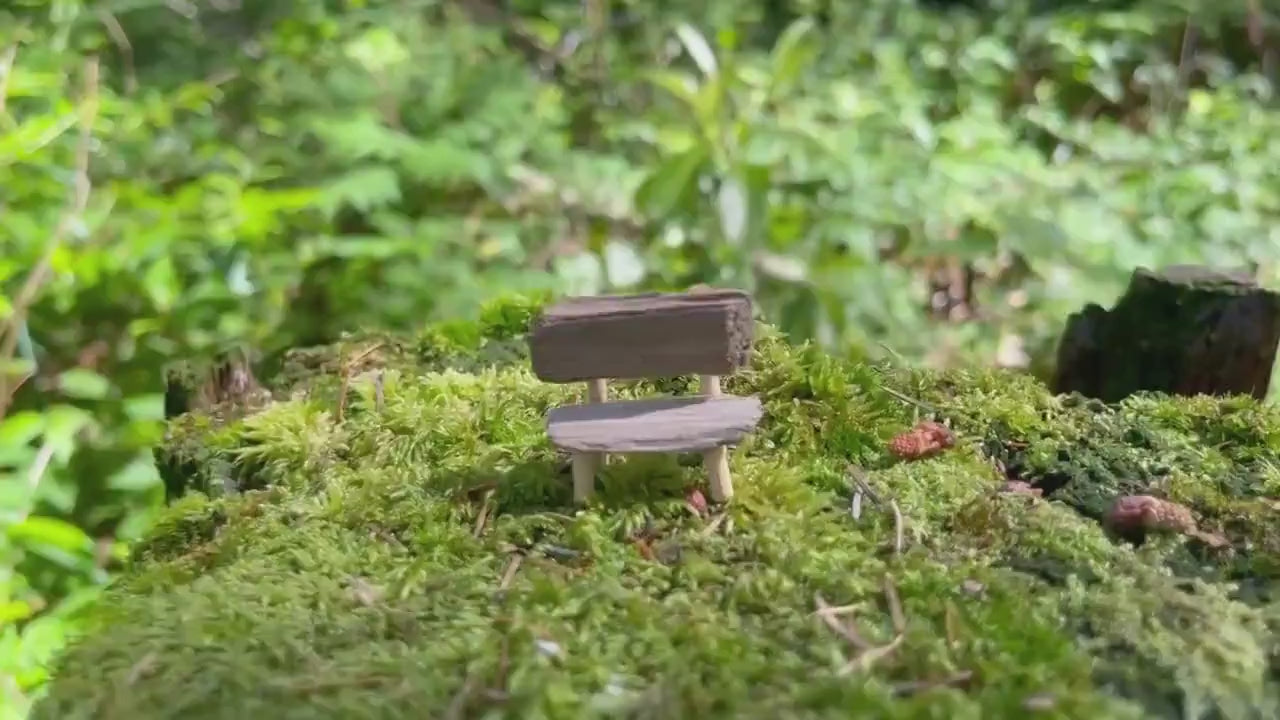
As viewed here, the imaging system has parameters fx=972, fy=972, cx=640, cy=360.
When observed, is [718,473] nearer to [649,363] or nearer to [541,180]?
[649,363]

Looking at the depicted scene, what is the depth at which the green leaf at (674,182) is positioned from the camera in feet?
11.3

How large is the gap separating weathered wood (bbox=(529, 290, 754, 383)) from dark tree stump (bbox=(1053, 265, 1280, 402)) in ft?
2.91

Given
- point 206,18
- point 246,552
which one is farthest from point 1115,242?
point 206,18

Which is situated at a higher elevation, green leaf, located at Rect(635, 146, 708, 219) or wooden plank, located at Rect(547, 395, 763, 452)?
green leaf, located at Rect(635, 146, 708, 219)

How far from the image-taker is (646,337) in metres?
1.28

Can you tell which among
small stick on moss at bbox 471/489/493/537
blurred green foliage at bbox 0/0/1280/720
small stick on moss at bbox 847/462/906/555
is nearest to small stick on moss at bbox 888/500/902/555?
small stick on moss at bbox 847/462/906/555

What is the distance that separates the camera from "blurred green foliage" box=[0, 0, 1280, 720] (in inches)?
112

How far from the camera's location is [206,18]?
480 centimetres

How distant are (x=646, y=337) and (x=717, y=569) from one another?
0.31 metres

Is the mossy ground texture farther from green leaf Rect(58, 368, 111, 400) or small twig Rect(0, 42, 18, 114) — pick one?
small twig Rect(0, 42, 18, 114)

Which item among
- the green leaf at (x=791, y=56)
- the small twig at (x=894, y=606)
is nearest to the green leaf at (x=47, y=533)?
the small twig at (x=894, y=606)

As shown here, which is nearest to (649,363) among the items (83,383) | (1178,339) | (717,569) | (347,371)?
(717,569)

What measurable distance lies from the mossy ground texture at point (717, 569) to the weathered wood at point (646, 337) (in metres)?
0.16

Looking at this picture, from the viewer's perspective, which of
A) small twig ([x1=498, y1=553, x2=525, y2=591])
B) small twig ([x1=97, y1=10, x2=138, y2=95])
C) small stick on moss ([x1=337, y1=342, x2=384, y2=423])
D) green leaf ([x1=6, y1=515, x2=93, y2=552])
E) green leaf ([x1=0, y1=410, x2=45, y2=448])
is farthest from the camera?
small twig ([x1=97, y1=10, x2=138, y2=95])
